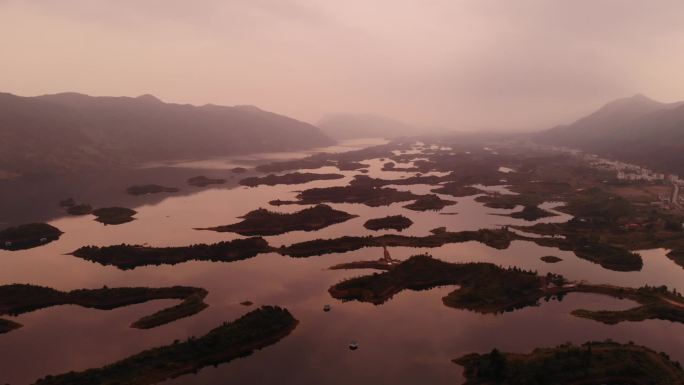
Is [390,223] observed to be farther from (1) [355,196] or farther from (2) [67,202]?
(2) [67,202]

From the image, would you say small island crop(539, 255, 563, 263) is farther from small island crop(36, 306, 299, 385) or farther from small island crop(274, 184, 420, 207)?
small island crop(274, 184, 420, 207)

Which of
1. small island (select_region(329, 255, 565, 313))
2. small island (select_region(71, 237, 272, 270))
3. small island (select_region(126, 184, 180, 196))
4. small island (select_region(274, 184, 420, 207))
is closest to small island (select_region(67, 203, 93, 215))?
small island (select_region(126, 184, 180, 196))

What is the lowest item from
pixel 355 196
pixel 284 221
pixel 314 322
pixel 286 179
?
pixel 314 322

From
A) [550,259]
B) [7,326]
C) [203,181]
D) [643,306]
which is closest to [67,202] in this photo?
[203,181]

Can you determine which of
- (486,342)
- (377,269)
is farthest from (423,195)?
(486,342)

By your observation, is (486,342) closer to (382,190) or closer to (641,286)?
(641,286)

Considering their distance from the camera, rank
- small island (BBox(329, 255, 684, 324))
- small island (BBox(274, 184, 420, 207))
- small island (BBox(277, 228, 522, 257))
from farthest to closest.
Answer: small island (BBox(274, 184, 420, 207)) → small island (BBox(277, 228, 522, 257)) → small island (BBox(329, 255, 684, 324))
